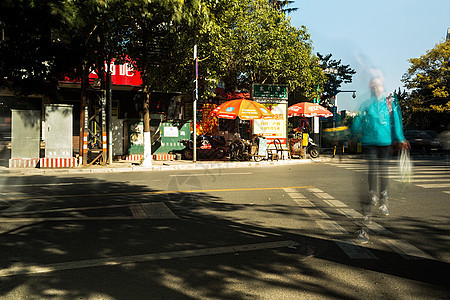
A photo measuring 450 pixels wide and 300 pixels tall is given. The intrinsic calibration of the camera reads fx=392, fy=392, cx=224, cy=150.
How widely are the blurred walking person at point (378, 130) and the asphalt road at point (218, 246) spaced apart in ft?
2.24

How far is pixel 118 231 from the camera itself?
542 cm

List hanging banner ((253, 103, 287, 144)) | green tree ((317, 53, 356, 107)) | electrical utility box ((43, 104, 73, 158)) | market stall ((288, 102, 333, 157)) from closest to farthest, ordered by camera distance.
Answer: electrical utility box ((43, 104, 73, 158)), hanging banner ((253, 103, 287, 144)), market stall ((288, 102, 333, 157)), green tree ((317, 53, 356, 107))

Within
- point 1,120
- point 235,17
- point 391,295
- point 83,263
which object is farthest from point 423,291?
point 1,120

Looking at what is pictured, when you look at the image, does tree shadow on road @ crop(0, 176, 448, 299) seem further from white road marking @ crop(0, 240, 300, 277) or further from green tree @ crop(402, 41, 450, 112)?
green tree @ crop(402, 41, 450, 112)

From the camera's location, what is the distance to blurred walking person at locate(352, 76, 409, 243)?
582 cm

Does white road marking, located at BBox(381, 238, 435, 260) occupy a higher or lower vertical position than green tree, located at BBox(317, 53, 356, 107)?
lower

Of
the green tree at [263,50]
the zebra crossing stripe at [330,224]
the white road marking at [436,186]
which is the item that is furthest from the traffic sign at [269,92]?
the zebra crossing stripe at [330,224]

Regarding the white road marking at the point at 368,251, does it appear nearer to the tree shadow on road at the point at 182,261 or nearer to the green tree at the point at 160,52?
the tree shadow on road at the point at 182,261

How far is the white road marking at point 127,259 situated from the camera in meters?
3.88

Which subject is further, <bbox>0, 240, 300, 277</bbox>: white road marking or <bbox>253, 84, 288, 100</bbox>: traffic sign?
<bbox>253, 84, 288, 100</bbox>: traffic sign

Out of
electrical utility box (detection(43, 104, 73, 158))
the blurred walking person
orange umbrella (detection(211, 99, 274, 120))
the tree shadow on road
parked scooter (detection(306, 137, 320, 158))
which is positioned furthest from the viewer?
parked scooter (detection(306, 137, 320, 158))

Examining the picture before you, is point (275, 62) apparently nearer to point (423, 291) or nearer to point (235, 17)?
point (235, 17)

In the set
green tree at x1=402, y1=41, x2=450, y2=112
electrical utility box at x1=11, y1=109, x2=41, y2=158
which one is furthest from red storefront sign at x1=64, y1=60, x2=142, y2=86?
green tree at x1=402, y1=41, x2=450, y2=112

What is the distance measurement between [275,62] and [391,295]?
22.6 m
